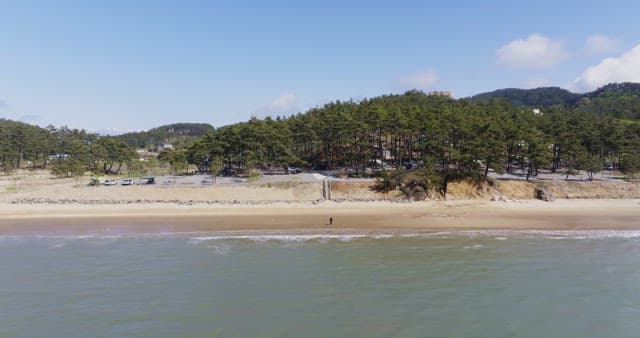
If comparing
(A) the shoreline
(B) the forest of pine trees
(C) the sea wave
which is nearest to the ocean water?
(C) the sea wave

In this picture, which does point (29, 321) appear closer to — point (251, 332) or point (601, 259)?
point (251, 332)

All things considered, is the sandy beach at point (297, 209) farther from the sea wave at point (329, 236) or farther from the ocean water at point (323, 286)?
the ocean water at point (323, 286)

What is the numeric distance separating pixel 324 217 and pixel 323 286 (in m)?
17.6

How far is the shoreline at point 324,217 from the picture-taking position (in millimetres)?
34281

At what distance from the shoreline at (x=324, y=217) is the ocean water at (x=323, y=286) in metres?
3.48

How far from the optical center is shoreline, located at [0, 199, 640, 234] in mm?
34281

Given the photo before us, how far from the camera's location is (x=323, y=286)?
2075 cm

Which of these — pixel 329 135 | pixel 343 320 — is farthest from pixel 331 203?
pixel 343 320

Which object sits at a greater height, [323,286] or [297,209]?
[297,209]

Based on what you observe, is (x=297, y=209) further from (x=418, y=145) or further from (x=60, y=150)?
(x=60, y=150)

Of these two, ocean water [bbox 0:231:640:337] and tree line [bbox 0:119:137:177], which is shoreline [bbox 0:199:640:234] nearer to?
ocean water [bbox 0:231:640:337]

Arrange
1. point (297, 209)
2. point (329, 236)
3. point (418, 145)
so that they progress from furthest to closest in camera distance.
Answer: point (418, 145) < point (297, 209) < point (329, 236)

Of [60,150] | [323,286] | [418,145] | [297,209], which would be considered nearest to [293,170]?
[418,145]

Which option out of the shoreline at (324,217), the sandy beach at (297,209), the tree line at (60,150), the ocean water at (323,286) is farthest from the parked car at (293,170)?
the ocean water at (323,286)
